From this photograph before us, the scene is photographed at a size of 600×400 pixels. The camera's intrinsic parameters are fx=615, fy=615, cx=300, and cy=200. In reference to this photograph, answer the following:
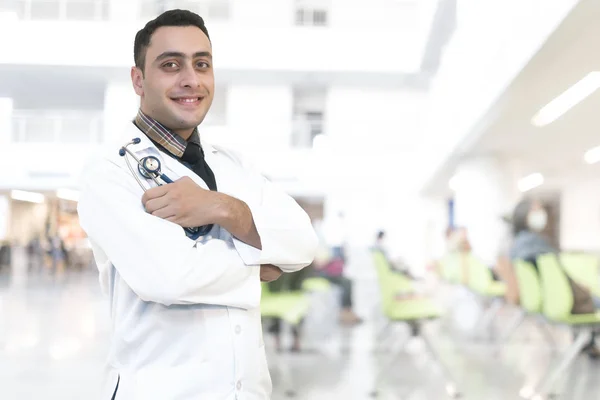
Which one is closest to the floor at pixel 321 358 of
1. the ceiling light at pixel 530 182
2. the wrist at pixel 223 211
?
the ceiling light at pixel 530 182

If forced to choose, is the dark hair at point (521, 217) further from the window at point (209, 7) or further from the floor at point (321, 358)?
the window at point (209, 7)

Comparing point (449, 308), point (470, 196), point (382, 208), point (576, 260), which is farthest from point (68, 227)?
point (470, 196)

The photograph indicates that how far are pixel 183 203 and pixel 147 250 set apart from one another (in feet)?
0.34

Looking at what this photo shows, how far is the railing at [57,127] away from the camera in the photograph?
12.1 ft

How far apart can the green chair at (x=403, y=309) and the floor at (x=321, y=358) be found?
0.11m

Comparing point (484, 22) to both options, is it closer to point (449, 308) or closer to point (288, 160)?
point (288, 160)

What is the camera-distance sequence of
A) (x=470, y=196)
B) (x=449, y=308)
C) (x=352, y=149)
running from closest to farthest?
1. (x=352, y=149)
2. (x=449, y=308)
3. (x=470, y=196)

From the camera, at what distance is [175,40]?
1.17m

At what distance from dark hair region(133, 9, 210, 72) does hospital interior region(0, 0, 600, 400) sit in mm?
2469

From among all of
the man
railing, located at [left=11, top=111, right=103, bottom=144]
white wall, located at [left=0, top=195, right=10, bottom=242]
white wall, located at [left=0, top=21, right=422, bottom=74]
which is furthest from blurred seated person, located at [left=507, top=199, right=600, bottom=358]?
the man

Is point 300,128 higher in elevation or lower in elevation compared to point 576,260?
higher

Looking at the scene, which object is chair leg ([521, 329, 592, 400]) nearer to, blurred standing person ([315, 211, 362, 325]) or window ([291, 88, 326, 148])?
blurred standing person ([315, 211, 362, 325])

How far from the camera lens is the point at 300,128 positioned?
16.0 feet

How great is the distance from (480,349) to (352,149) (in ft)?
7.41
